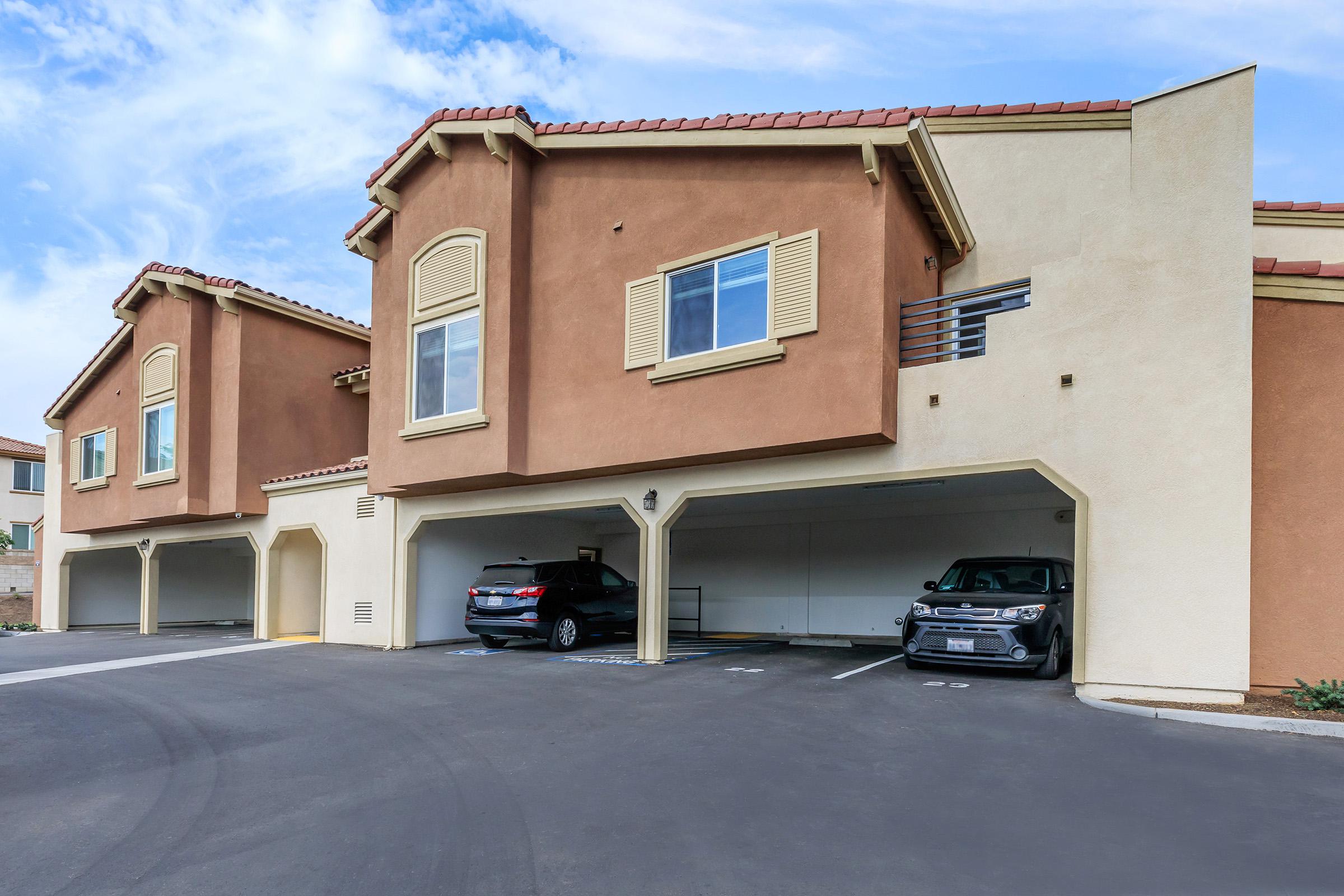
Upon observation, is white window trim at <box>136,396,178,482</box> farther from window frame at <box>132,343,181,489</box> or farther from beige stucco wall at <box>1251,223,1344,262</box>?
beige stucco wall at <box>1251,223,1344,262</box>

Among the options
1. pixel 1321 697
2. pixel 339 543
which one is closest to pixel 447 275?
pixel 339 543

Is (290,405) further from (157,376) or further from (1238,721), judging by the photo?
(1238,721)

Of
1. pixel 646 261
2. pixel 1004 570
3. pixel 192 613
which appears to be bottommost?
pixel 192 613

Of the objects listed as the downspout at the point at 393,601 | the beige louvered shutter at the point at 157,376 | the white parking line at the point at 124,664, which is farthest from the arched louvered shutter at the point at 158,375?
the downspout at the point at 393,601

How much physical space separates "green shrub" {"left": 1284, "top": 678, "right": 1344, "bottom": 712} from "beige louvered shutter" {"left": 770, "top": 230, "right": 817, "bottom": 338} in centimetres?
604

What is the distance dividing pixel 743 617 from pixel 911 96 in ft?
34.1

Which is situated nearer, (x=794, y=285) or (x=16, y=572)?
(x=794, y=285)

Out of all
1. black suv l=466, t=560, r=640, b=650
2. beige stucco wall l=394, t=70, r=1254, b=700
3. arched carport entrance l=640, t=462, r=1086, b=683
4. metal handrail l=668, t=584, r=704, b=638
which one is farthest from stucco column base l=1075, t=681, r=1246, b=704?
metal handrail l=668, t=584, r=704, b=638

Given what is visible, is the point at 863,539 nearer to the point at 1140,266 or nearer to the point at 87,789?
the point at 1140,266

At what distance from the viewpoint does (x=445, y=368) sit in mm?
14562

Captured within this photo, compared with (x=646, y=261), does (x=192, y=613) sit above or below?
below

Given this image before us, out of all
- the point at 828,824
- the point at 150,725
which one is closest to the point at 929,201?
the point at 828,824

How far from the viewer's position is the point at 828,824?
5062 mm

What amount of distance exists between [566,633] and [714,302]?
623 centimetres
